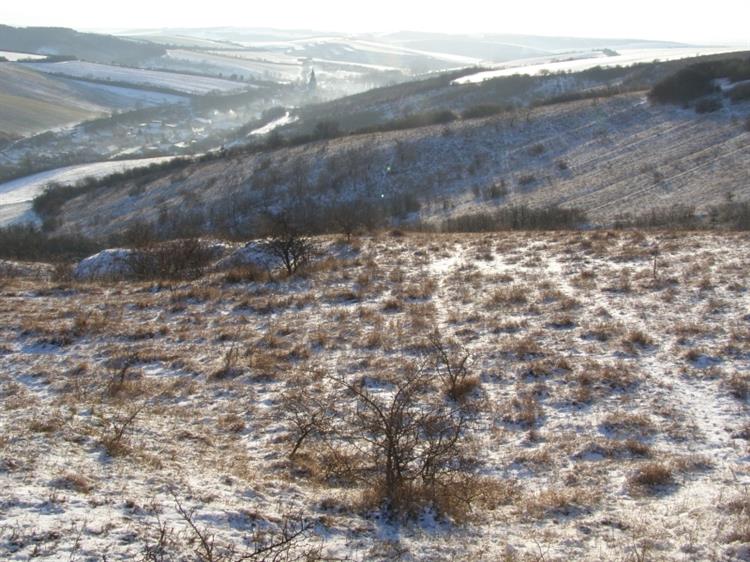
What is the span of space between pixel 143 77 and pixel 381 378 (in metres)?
132

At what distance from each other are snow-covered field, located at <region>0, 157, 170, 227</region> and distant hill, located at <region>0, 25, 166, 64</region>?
4257 inches

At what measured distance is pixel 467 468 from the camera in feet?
21.3

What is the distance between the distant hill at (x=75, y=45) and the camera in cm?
16056

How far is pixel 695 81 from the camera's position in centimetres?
3844

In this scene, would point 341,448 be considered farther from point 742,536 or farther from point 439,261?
point 439,261

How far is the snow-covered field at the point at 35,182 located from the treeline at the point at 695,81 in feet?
133

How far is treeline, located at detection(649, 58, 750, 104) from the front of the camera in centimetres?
3778

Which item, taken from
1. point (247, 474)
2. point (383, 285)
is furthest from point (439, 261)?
point (247, 474)

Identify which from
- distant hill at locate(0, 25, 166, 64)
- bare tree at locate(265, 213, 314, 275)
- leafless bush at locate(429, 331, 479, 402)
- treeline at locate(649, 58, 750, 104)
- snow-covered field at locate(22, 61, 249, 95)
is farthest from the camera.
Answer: distant hill at locate(0, 25, 166, 64)

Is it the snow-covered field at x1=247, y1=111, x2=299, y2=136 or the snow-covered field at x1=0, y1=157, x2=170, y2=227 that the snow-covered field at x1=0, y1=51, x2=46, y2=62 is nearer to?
the snow-covered field at x1=247, y1=111, x2=299, y2=136

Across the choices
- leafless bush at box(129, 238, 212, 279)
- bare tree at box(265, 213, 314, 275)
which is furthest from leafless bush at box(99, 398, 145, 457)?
leafless bush at box(129, 238, 212, 279)

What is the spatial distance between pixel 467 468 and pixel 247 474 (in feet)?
7.13

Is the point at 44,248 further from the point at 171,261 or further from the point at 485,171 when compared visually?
the point at 485,171

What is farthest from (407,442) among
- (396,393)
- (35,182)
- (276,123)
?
(276,123)
